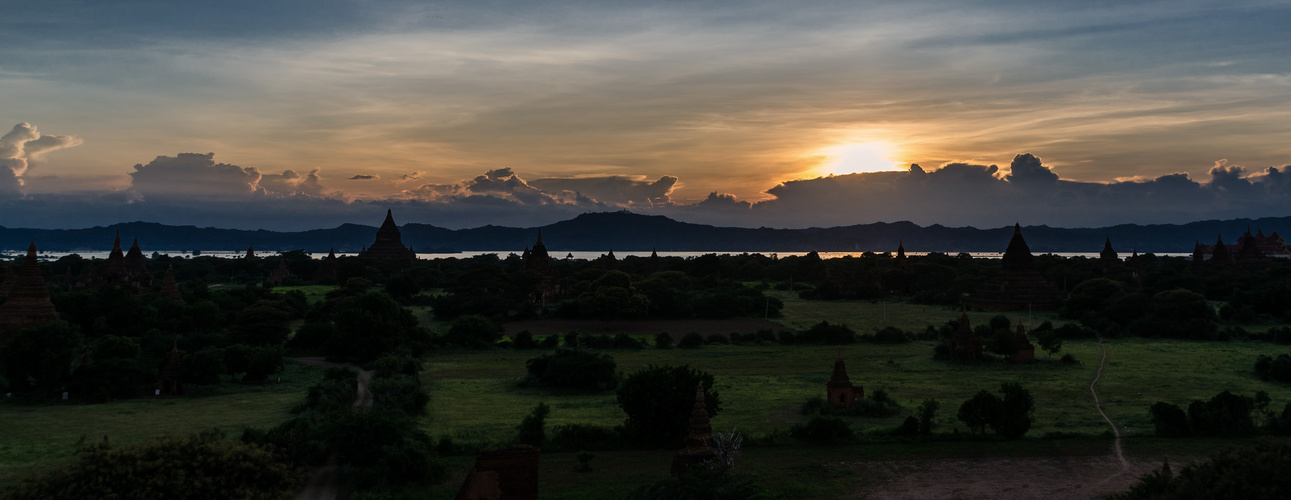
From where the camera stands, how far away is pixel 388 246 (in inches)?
4747

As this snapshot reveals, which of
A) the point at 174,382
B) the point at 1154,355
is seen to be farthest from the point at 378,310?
the point at 1154,355

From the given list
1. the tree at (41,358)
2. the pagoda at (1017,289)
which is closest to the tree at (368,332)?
the tree at (41,358)

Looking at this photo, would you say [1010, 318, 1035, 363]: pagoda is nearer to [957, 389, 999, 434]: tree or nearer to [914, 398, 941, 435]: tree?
[957, 389, 999, 434]: tree

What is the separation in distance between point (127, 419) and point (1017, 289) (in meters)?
60.8

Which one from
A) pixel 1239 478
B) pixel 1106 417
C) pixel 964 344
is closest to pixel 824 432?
pixel 1106 417

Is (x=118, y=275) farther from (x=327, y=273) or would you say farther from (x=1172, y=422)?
(x=1172, y=422)

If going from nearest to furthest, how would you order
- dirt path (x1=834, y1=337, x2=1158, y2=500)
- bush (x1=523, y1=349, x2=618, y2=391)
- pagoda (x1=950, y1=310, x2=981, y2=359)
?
dirt path (x1=834, y1=337, x2=1158, y2=500)
bush (x1=523, y1=349, x2=618, y2=391)
pagoda (x1=950, y1=310, x2=981, y2=359)

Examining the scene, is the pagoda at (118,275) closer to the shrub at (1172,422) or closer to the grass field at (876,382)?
the grass field at (876,382)

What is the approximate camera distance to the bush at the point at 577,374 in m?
33.6

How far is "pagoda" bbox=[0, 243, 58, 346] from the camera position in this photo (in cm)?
3756

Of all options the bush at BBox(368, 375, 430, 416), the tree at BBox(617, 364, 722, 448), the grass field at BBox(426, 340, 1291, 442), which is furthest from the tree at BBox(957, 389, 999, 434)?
the bush at BBox(368, 375, 430, 416)

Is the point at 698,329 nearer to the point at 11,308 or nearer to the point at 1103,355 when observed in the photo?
the point at 1103,355

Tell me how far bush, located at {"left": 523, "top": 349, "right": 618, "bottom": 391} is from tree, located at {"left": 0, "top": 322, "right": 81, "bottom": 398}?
1645 cm

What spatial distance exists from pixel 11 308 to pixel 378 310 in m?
15.7
